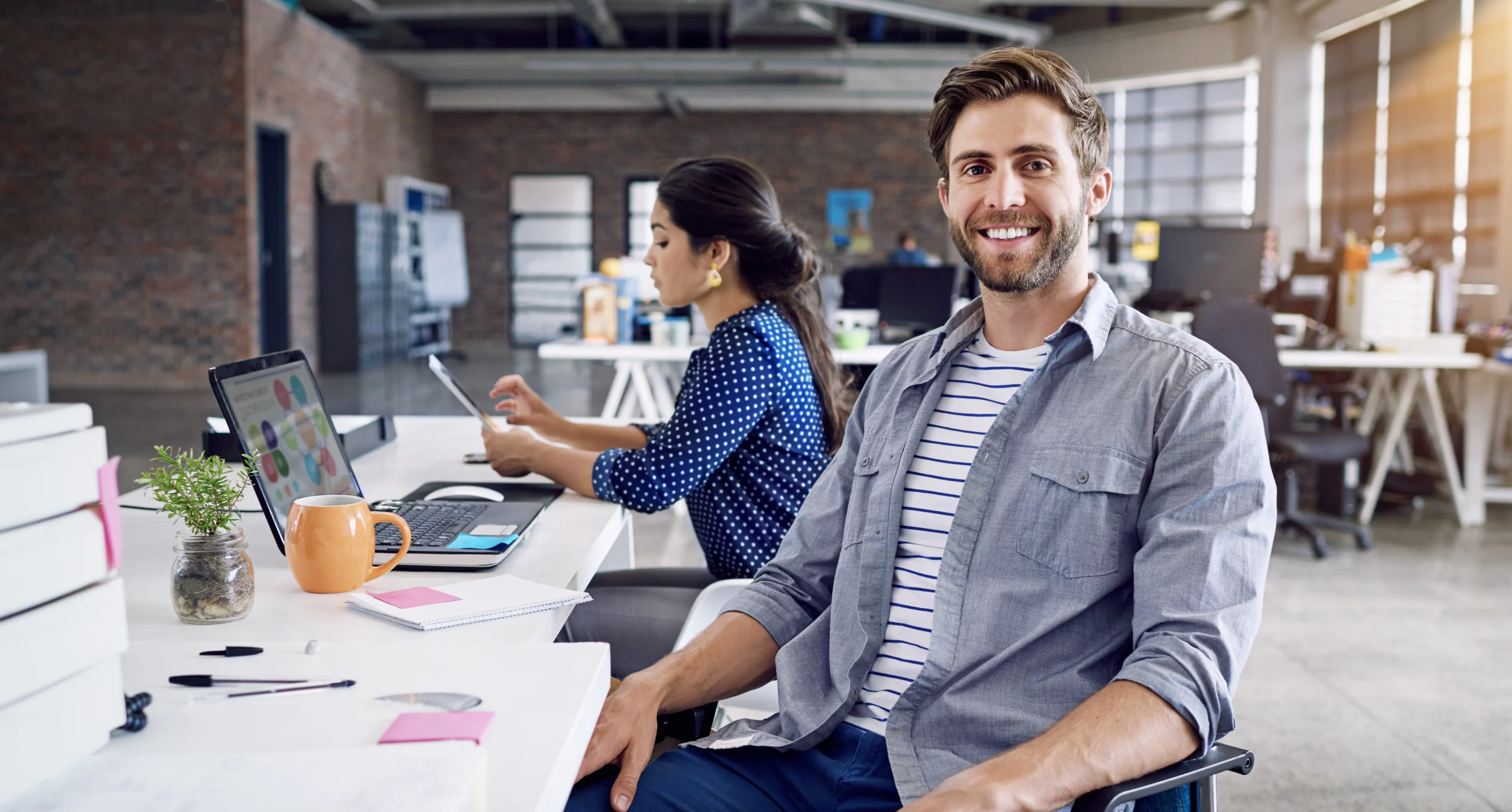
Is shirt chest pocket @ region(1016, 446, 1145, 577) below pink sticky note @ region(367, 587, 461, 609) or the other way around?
the other way around

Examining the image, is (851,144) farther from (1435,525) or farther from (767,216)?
(767,216)

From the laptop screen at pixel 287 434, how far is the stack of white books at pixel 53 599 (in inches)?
22.9

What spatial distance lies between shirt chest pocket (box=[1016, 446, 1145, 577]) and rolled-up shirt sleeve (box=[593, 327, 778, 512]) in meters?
0.76

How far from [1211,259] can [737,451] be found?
451cm

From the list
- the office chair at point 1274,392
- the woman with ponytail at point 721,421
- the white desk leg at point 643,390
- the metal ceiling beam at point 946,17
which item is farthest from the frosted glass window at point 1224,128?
the woman with ponytail at point 721,421

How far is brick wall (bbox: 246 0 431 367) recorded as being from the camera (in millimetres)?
9398

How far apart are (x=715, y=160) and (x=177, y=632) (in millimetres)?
1275

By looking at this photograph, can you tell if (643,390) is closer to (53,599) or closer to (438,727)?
(438,727)

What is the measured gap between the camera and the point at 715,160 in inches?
82.4

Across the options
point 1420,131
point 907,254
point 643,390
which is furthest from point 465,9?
point 1420,131

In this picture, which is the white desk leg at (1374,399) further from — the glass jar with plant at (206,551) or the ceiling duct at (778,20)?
the ceiling duct at (778,20)

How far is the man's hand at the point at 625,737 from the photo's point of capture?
1.16 m

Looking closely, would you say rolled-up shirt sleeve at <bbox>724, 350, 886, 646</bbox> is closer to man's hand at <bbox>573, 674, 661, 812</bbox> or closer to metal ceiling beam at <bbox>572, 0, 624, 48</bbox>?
man's hand at <bbox>573, 674, 661, 812</bbox>

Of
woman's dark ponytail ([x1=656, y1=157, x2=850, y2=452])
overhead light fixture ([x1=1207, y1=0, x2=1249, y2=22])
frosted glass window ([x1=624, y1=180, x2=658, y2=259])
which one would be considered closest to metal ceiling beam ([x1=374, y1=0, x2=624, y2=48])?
frosted glass window ([x1=624, y1=180, x2=658, y2=259])
